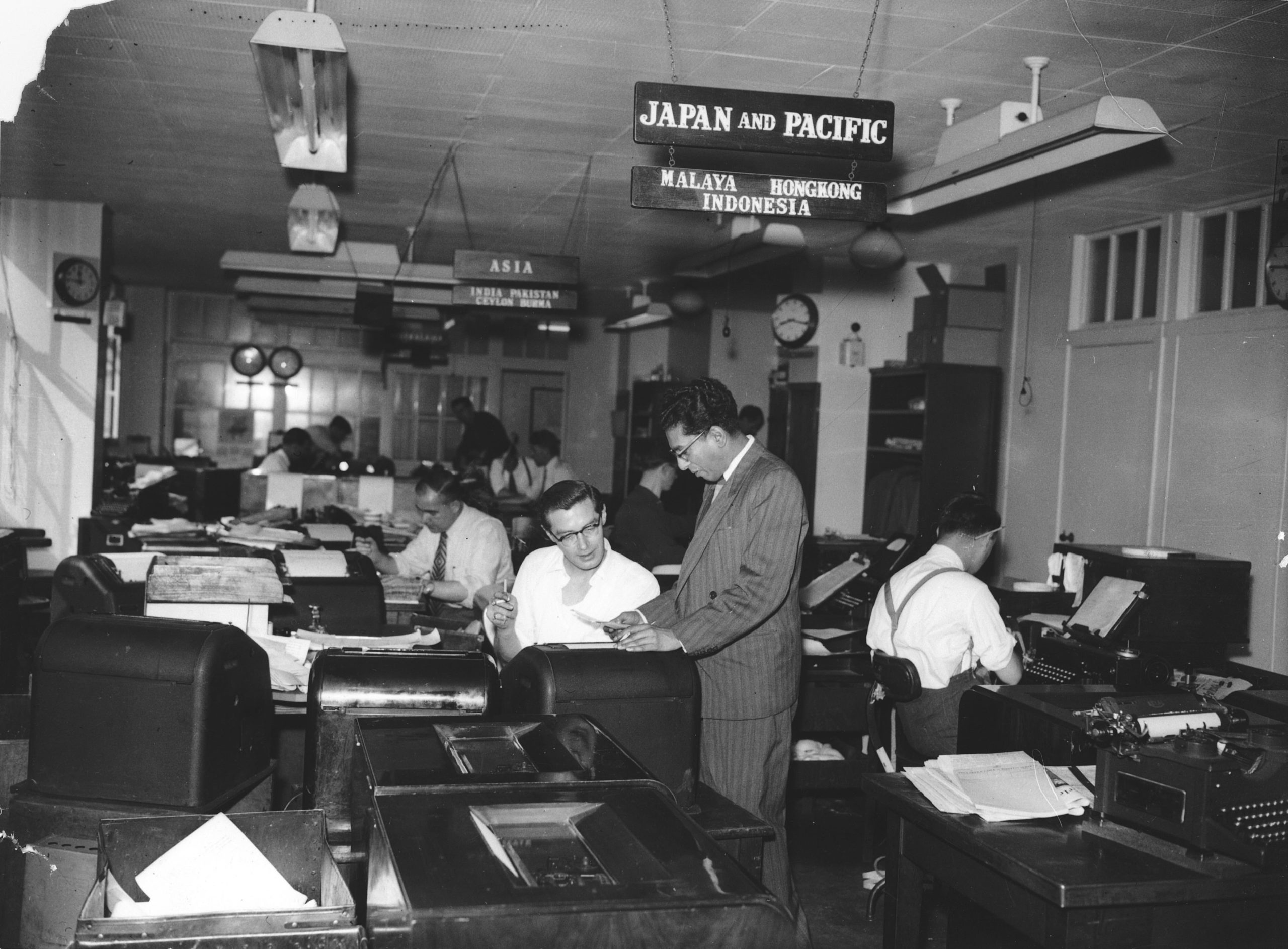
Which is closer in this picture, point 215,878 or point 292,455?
point 215,878

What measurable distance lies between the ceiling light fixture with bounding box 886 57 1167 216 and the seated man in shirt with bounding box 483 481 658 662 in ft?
8.15

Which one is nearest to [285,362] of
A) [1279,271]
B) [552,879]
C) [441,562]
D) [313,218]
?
[313,218]

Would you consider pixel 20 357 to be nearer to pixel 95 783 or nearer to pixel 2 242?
pixel 2 242

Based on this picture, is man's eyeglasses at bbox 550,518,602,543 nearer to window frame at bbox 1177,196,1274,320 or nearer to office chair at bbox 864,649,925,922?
office chair at bbox 864,649,925,922

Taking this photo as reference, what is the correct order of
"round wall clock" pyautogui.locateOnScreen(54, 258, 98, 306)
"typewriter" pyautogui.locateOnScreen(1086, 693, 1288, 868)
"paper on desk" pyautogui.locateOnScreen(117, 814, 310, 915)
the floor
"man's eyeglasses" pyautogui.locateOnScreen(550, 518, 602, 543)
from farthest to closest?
1. "round wall clock" pyautogui.locateOnScreen(54, 258, 98, 306)
2. the floor
3. "man's eyeglasses" pyautogui.locateOnScreen(550, 518, 602, 543)
4. "typewriter" pyautogui.locateOnScreen(1086, 693, 1288, 868)
5. "paper on desk" pyautogui.locateOnScreen(117, 814, 310, 915)


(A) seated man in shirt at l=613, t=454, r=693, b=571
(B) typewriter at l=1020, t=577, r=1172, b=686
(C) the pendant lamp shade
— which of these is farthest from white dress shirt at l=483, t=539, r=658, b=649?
(C) the pendant lamp shade

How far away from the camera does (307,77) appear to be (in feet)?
14.7

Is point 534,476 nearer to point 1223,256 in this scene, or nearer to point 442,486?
point 442,486

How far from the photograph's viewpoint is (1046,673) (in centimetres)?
457

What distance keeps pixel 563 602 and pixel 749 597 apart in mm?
690

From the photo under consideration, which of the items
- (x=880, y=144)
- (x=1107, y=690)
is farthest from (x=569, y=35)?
(x=1107, y=690)

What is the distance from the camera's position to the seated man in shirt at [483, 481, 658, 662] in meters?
3.77

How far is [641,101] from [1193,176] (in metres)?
4.28

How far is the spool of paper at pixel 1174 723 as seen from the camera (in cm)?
277
